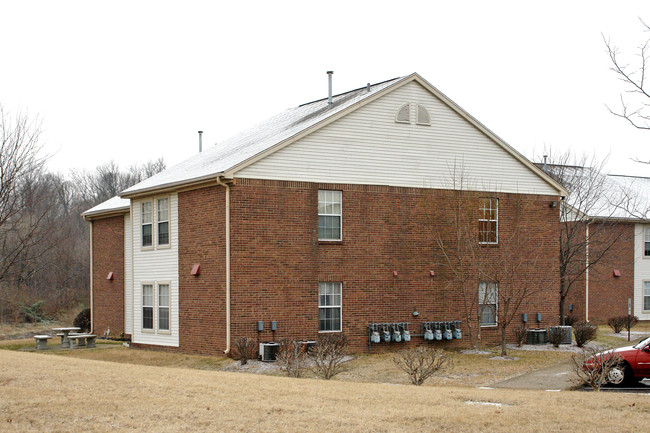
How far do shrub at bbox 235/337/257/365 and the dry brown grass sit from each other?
722cm

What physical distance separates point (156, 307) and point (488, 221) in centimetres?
1213

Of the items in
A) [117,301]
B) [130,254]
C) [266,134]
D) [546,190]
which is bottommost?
[117,301]

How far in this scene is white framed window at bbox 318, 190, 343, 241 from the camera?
2567 centimetres

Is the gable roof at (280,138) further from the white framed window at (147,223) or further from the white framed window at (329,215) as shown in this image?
the white framed window at (329,215)

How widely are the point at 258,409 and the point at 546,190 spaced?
67.0ft

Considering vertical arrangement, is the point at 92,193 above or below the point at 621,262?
above

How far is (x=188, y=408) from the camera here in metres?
12.5

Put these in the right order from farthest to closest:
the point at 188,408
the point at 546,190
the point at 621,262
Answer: the point at 621,262 < the point at 546,190 < the point at 188,408

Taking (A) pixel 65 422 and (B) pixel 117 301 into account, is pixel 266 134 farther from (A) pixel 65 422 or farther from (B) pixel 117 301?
(A) pixel 65 422

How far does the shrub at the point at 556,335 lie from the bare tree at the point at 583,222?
559 centimetres

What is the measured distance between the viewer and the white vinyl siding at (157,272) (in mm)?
26953

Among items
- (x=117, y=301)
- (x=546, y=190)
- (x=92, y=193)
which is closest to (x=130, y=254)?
(x=117, y=301)

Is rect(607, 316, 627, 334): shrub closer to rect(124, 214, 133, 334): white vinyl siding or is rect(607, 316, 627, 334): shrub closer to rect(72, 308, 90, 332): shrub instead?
rect(124, 214, 133, 334): white vinyl siding

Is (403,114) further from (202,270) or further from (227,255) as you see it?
(202,270)
